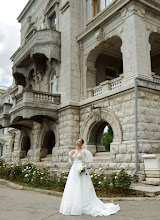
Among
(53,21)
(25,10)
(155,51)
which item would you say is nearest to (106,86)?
(155,51)

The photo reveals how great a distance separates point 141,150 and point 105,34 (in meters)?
7.47

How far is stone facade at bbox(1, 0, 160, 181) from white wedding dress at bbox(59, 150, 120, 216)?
4.78 m

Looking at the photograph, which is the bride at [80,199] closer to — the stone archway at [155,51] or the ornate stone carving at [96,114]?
the ornate stone carving at [96,114]

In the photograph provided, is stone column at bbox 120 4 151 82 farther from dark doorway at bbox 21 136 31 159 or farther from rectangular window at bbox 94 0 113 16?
dark doorway at bbox 21 136 31 159

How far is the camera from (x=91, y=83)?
50.0 feet

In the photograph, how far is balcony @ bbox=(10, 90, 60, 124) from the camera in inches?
562

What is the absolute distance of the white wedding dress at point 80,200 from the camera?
207 inches

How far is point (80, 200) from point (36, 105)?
9.83m

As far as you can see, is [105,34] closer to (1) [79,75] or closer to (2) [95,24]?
(2) [95,24]

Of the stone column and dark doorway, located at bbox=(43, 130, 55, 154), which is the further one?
dark doorway, located at bbox=(43, 130, 55, 154)

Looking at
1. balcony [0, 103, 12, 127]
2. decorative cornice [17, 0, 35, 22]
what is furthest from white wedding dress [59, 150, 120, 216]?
decorative cornice [17, 0, 35, 22]

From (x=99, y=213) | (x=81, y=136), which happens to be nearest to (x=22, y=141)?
(x=81, y=136)

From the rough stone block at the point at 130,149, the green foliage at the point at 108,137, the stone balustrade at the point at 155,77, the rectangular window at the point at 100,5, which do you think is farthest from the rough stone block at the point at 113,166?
the green foliage at the point at 108,137

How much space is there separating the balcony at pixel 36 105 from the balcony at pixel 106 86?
2502 millimetres
